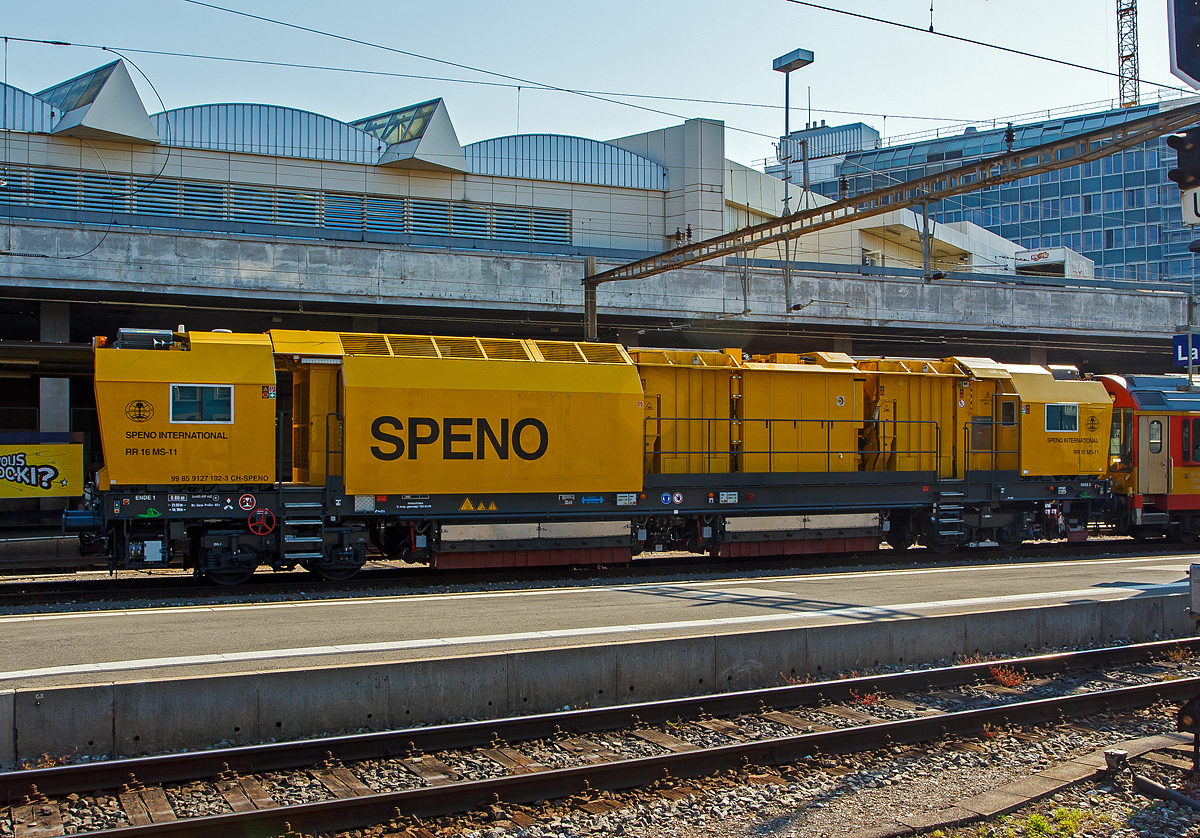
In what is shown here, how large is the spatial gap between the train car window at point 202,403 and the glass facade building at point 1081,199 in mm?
70326

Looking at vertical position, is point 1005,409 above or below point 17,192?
below

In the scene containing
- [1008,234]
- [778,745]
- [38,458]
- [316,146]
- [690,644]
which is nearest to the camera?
[778,745]

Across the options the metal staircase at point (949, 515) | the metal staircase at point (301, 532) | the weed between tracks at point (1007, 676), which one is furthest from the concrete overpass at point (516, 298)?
the weed between tracks at point (1007, 676)

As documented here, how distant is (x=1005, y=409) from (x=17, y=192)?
31085mm

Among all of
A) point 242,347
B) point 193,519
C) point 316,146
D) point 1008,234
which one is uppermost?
point 1008,234

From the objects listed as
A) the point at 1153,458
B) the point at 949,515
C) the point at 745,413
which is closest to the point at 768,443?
the point at 745,413

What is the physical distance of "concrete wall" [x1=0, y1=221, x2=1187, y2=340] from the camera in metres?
24.7

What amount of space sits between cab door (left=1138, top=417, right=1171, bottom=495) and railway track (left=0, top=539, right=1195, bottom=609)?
1443 millimetres

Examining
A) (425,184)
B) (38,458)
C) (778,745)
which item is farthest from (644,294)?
(778,745)

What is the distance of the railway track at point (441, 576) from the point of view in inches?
554

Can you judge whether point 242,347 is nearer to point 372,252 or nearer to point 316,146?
point 372,252

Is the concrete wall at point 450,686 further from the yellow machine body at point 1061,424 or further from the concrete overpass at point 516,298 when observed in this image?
the concrete overpass at point 516,298

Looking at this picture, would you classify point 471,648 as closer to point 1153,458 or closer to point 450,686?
point 450,686

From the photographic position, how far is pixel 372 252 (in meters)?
27.1
